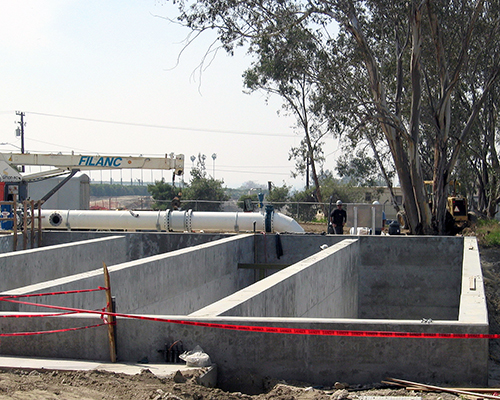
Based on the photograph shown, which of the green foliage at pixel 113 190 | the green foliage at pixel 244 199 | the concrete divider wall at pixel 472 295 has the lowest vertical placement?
the concrete divider wall at pixel 472 295

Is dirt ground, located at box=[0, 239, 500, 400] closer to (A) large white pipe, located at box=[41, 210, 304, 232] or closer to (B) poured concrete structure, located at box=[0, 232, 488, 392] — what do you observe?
(B) poured concrete structure, located at box=[0, 232, 488, 392]

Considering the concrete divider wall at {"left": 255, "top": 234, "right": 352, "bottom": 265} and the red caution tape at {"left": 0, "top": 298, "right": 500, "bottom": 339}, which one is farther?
the concrete divider wall at {"left": 255, "top": 234, "right": 352, "bottom": 265}

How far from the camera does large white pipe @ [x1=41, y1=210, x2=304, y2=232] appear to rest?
21.6 metres

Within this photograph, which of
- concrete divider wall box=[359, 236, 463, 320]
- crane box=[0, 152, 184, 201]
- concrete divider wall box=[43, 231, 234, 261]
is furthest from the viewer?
crane box=[0, 152, 184, 201]

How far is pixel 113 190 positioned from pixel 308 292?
425 ft

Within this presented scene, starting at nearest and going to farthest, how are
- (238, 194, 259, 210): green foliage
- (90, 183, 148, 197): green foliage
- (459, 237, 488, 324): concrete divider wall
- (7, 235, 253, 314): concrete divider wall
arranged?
1. (459, 237, 488, 324): concrete divider wall
2. (7, 235, 253, 314): concrete divider wall
3. (238, 194, 259, 210): green foliage
4. (90, 183, 148, 197): green foliage

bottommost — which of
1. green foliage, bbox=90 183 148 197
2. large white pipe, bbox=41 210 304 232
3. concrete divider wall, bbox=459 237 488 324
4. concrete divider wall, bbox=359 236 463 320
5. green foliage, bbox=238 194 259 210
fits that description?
concrete divider wall, bbox=359 236 463 320

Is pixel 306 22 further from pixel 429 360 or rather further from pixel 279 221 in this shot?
pixel 429 360

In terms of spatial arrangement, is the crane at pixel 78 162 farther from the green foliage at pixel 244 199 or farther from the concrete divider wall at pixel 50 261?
the concrete divider wall at pixel 50 261

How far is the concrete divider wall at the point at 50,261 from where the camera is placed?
11.7m

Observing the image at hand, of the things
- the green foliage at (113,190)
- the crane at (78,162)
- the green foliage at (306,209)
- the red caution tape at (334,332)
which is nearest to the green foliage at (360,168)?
the green foliage at (306,209)

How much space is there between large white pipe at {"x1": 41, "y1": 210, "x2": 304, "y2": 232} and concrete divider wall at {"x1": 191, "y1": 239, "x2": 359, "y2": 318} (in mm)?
5111

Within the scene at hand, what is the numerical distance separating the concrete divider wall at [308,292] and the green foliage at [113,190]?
10554 centimetres

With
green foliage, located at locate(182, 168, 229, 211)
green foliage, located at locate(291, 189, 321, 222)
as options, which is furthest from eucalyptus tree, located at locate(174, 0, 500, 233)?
green foliage, located at locate(182, 168, 229, 211)
